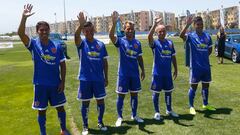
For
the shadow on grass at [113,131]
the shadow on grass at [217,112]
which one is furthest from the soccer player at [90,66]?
the shadow on grass at [217,112]

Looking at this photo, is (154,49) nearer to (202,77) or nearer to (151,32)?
(151,32)

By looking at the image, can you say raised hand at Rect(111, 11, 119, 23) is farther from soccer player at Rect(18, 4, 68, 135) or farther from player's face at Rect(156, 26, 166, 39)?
soccer player at Rect(18, 4, 68, 135)

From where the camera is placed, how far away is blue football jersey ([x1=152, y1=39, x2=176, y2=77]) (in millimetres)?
7922

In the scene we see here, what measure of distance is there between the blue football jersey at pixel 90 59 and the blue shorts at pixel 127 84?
71cm

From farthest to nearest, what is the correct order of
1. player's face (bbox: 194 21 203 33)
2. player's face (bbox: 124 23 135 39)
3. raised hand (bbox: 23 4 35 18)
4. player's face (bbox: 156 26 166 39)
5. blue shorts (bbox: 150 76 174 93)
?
player's face (bbox: 194 21 203 33), blue shorts (bbox: 150 76 174 93), player's face (bbox: 156 26 166 39), player's face (bbox: 124 23 135 39), raised hand (bbox: 23 4 35 18)

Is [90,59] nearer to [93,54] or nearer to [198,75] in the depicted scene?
[93,54]

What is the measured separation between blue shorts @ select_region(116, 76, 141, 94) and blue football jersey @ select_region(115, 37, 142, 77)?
97mm

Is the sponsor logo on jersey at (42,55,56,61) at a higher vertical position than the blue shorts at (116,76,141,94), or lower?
higher

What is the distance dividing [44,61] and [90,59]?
1038 mm

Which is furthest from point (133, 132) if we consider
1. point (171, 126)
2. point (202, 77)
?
point (202, 77)

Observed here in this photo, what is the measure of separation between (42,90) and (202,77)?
413cm

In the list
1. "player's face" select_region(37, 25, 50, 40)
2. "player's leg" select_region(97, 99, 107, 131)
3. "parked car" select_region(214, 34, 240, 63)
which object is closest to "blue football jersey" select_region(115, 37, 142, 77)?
"player's leg" select_region(97, 99, 107, 131)

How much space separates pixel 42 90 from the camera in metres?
6.45

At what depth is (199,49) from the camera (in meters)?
8.41
